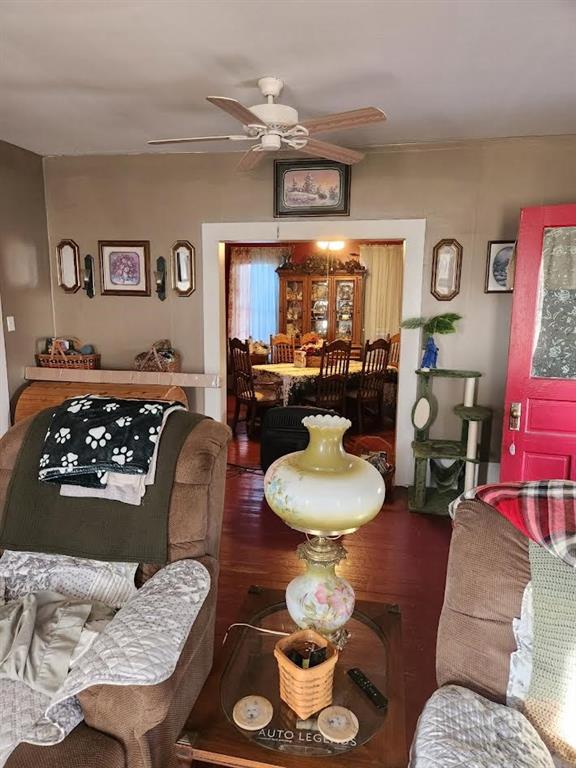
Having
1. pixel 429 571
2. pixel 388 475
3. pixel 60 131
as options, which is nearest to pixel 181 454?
pixel 429 571

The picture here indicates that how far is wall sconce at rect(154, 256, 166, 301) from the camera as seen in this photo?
383 centimetres

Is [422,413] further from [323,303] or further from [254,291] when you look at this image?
[254,291]

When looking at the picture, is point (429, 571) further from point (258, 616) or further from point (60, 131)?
point (60, 131)

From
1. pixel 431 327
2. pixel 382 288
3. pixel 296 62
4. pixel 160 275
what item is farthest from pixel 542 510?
pixel 382 288

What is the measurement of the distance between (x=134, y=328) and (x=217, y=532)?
8.86 ft

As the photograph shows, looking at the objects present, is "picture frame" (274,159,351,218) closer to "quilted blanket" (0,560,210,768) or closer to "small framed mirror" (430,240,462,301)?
"small framed mirror" (430,240,462,301)

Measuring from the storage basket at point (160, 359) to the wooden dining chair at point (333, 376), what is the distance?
1.44 meters

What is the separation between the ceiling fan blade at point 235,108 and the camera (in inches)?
73.6

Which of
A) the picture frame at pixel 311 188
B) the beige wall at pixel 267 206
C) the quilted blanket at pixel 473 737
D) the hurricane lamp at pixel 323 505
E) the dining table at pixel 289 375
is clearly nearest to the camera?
the quilted blanket at pixel 473 737

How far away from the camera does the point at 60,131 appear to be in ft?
10.7

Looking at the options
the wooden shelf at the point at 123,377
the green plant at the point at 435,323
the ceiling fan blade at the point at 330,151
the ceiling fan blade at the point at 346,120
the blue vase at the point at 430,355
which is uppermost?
the ceiling fan blade at the point at 330,151

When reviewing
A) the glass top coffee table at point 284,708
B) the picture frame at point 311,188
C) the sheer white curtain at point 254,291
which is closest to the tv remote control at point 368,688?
the glass top coffee table at point 284,708

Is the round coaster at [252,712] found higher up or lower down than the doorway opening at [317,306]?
lower down

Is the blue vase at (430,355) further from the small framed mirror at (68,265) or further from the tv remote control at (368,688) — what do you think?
the small framed mirror at (68,265)
